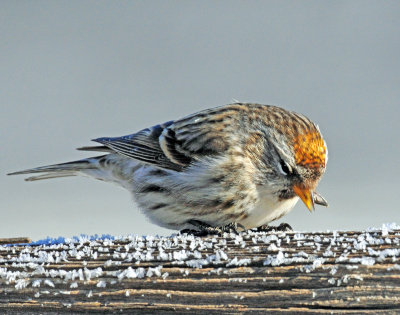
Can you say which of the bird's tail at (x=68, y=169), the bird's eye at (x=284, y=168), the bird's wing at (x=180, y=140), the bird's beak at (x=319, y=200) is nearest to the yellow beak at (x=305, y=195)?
the bird's eye at (x=284, y=168)

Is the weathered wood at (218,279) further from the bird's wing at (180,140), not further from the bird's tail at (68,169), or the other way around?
the bird's tail at (68,169)

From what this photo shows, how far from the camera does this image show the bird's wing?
3840mm

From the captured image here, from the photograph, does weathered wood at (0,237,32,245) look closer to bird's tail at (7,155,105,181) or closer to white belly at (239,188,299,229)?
white belly at (239,188,299,229)

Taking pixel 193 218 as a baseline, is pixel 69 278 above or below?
below

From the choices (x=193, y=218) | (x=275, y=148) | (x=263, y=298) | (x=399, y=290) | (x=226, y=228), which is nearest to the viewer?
(x=399, y=290)

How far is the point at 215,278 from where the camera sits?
193cm

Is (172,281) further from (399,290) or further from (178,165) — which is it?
(178,165)

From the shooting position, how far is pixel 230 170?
3.49m

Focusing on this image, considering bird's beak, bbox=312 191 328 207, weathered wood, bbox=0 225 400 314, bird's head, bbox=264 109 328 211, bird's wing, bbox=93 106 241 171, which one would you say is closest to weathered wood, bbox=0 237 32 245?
weathered wood, bbox=0 225 400 314

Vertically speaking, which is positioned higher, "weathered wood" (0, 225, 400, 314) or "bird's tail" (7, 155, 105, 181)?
"bird's tail" (7, 155, 105, 181)

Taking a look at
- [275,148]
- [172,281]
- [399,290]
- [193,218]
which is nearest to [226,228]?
[193,218]

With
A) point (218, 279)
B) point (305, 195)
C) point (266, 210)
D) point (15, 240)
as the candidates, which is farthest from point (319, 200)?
point (218, 279)

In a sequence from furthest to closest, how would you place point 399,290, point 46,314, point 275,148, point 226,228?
point 275,148 < point 226,228 < point 46,314 < point 399,290

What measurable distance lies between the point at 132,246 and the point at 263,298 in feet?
2.33
